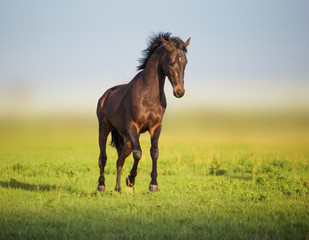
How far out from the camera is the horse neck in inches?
318

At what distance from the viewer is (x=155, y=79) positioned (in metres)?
8.11

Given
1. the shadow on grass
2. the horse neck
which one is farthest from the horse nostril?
the shadow on grass

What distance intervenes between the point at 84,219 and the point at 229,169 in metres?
9.44

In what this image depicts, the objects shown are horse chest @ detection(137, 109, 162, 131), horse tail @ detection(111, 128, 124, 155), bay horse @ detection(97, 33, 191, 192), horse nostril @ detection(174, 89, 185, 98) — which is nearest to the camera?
horse nostril @ detection(174, 89, 185, 98)

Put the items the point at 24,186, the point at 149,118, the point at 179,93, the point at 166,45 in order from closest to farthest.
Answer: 1. the point at 179,93
2. the point at 166,45
3. the point at 149,118
4. the point at 24,186

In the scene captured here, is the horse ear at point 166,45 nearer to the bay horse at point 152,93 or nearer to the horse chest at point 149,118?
the bay horse at point 152,93

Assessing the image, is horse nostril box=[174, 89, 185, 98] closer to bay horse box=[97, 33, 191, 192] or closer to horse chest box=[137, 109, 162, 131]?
bay horse box=[97, 33, 191, 192]

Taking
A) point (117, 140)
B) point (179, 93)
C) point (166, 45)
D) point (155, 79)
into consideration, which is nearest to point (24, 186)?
point (117, 140)

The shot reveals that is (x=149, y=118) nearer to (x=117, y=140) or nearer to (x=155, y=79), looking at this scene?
(x=155, y=79)

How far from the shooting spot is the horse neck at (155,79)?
8.07 metres

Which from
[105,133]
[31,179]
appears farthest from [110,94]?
[31,179]

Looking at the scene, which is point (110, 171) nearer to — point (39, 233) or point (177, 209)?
point (177, 209)

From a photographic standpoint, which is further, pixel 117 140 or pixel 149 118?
pixel 117 140

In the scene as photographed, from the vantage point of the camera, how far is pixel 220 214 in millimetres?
6164
